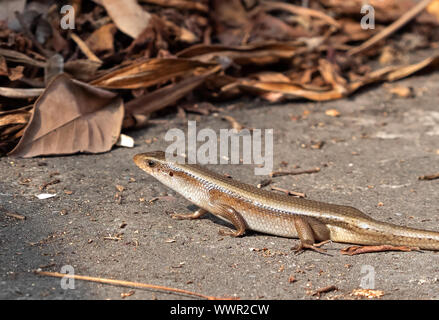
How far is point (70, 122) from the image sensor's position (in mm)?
5922

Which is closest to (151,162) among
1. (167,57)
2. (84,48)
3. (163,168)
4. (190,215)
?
(163,168)

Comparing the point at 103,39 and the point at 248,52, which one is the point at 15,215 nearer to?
the point at 103,39

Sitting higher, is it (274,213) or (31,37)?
(31,37)

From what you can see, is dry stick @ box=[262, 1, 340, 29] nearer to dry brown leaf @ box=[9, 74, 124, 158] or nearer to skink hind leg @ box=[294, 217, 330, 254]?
dry brown leaf @ box=[9, 74, 124, 158]

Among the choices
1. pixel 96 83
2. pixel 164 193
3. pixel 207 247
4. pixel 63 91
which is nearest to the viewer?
pixel 207 247

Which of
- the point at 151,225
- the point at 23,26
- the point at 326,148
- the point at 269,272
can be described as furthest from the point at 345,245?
the point at 23,26

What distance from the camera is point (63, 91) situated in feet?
19.8

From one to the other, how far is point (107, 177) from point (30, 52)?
87.0 inches

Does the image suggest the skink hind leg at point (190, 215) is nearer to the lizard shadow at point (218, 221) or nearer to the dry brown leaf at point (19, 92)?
the lizard shadow at point (218, 221)

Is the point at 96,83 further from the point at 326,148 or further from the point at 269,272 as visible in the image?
the point at 269,272

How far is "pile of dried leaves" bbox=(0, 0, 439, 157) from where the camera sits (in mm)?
6000

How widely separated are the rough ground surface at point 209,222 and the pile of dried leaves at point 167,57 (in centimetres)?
37

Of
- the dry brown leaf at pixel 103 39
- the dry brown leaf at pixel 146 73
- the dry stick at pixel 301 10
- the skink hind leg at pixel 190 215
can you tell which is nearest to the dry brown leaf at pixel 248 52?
the dry brown leaf at pixel 146 73

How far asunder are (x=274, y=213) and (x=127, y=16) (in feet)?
12.9
